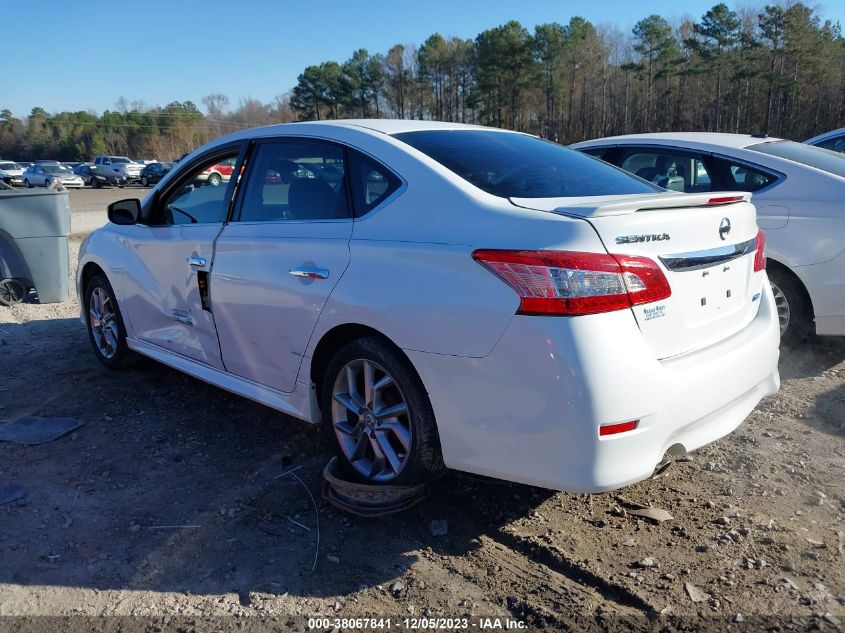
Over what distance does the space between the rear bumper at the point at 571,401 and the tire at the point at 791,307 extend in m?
2.62

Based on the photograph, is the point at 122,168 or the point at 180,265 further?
the point at 122,168

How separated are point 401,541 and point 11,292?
6.31m

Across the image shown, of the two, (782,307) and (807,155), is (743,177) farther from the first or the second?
→ (782,307)

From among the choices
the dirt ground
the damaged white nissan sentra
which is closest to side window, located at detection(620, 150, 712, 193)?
the dirt ground

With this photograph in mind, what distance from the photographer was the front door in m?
3.97

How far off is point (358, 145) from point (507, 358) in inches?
56.1

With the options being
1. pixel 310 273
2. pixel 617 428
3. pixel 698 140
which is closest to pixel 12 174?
pixel 698 140

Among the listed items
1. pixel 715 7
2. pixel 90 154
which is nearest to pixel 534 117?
pixel 715 7

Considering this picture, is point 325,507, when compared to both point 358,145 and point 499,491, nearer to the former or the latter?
point 499,491

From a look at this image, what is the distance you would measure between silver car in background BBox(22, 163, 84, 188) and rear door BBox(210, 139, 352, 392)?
44667 millimetres

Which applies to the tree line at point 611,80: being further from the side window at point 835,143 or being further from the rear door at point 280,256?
the rear door at point 280,256

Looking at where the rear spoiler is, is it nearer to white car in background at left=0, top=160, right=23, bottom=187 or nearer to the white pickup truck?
white car in background at left=0, top=160, right=23, bottom=187

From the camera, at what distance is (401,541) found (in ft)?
9.71

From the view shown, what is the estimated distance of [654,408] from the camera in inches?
97.3
